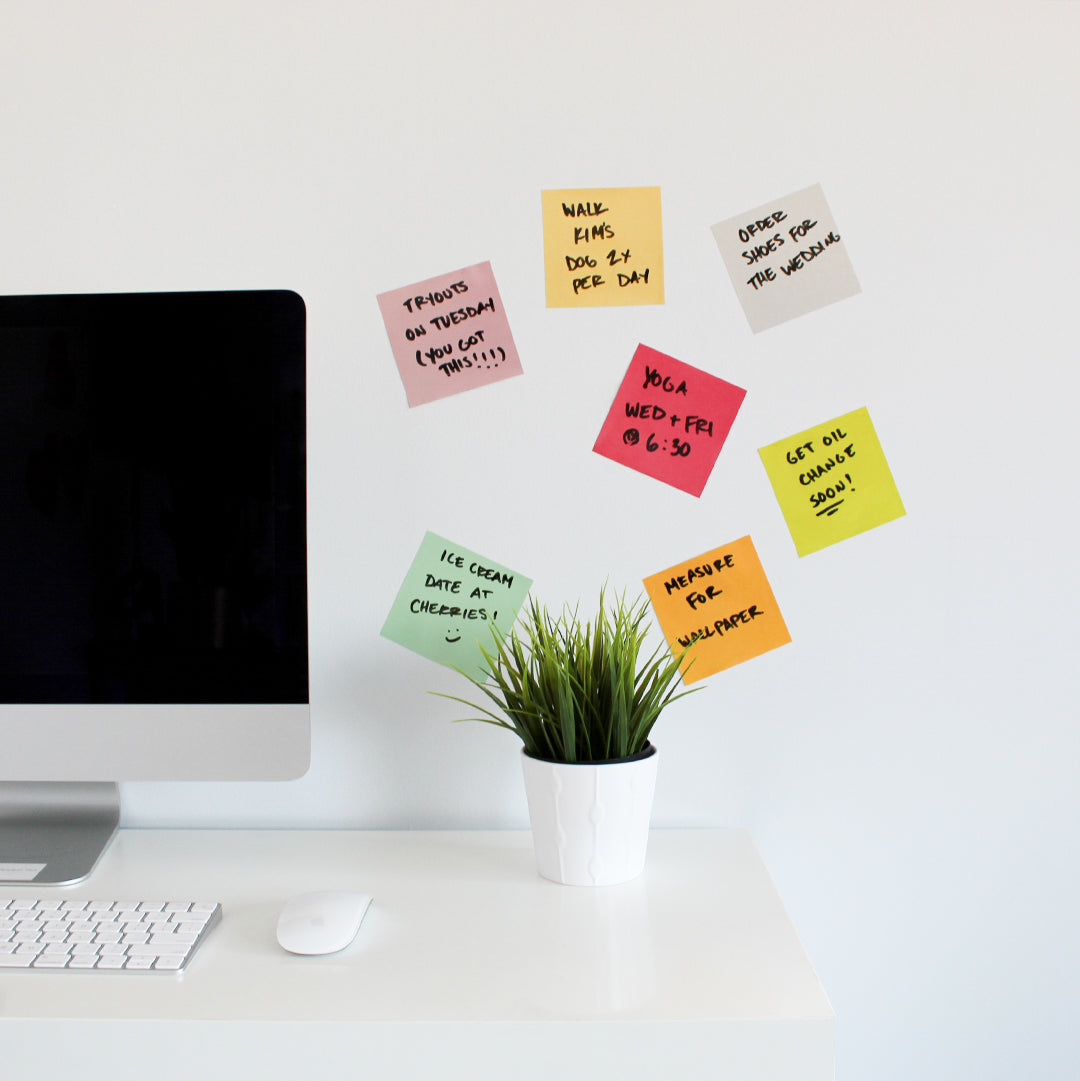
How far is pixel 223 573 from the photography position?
→ 32.5 inches

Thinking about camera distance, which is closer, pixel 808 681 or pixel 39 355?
pixel 39 355

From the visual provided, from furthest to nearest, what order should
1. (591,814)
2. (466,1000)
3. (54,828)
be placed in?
(54,828)
(591,814)
(466,1000)

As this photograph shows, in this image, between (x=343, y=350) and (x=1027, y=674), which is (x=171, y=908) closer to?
(x=343, y=350)

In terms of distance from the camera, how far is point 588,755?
81cm

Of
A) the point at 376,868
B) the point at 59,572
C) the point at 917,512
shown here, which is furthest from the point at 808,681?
the point at 59,572

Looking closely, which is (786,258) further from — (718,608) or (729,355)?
(718,608)

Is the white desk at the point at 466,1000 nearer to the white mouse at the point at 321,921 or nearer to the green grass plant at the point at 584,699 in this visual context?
the white mouse at the point at 321,921


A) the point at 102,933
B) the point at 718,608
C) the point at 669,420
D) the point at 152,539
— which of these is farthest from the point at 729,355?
the point at 102,933

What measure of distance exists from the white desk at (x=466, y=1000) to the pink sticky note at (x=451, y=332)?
482mm

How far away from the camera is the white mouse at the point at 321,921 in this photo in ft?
2.22

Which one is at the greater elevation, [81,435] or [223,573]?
[81,435]

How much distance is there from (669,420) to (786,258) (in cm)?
19

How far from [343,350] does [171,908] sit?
527 mm

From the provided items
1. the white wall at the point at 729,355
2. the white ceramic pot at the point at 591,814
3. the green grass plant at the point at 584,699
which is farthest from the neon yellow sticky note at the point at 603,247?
the white ceramic pot at the point at 591,814
